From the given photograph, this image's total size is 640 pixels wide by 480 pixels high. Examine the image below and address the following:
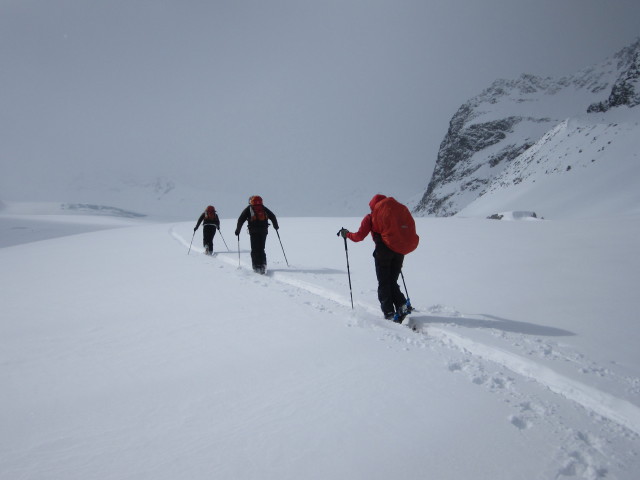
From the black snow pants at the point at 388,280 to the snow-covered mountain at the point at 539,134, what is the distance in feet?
122

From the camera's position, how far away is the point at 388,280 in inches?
195

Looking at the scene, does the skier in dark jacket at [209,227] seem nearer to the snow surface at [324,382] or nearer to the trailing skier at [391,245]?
the snow surface at [324,382]

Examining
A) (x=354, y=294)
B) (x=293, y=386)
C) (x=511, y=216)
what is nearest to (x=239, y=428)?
(x=293, y=386)

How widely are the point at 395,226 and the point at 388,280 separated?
82cm

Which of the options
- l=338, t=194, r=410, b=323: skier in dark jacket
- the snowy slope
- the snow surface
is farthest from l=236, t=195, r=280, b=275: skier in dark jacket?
the snowy slope

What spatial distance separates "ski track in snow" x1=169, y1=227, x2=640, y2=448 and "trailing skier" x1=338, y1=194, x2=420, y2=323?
0.83 feet

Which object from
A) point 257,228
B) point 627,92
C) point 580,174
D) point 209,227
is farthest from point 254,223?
point 627,92

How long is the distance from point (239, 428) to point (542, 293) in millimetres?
5511

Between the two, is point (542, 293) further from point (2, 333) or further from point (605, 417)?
point (2, 333)

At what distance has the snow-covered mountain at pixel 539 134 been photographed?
45.4 meters

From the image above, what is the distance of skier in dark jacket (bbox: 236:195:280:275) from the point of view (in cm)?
853

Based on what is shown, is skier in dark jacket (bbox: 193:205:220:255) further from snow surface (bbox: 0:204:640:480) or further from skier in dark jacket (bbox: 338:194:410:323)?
skier in dark jacket (bbox: 338:194:410:323)

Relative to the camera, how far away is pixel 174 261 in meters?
10.2

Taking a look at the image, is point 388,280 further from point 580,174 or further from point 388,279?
point 580,174
